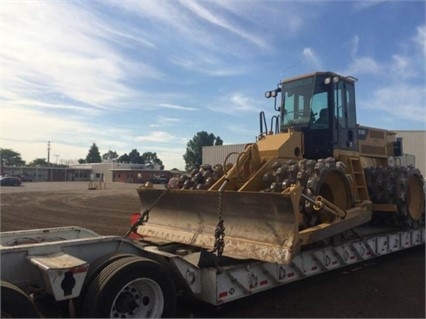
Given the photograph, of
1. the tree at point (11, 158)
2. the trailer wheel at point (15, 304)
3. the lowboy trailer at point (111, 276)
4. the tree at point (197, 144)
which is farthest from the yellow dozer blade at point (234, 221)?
the tree at point (11, 158)

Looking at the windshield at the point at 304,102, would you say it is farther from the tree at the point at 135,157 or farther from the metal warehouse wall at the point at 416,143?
the tree at the point at 135,157

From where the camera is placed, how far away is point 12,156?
122562 millimetres

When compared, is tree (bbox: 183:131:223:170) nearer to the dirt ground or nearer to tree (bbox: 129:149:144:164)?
tree (bbox: 129:149:144:164)

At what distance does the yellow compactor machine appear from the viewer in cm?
579

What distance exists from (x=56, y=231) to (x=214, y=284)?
2351mm

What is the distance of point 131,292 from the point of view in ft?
14.4

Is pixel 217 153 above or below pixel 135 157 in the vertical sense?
below

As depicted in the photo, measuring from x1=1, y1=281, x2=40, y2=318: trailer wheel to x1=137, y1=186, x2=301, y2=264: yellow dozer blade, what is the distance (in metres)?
2.76

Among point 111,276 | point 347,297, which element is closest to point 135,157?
point 347,297

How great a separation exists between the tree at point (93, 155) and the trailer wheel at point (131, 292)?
5704 inches

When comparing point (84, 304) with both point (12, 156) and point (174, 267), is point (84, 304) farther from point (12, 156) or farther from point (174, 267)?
point (12, 156)

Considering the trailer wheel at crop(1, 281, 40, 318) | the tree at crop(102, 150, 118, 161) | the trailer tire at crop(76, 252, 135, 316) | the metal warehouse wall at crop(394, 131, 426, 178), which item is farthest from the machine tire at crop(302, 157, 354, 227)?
the tree at crop(102, 150, 118, 161)

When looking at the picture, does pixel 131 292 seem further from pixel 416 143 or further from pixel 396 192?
pixel 416 143

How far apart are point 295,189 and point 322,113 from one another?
3164 mm
